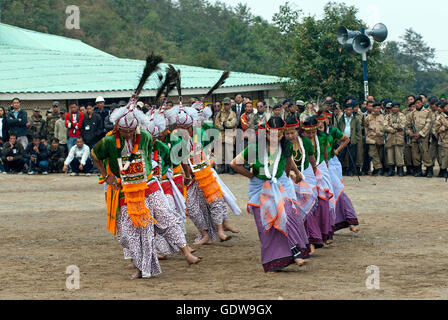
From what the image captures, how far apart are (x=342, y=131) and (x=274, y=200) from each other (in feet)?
31.3

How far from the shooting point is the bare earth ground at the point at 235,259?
22.3ft

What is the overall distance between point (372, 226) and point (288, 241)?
129 inches

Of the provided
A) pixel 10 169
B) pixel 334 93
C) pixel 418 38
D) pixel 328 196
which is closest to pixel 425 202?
pixel 328 196

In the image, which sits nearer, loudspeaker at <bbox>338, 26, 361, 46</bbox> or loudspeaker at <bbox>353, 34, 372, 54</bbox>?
loudspeaker at <bbox>353, 34, 372, 54</bbox>

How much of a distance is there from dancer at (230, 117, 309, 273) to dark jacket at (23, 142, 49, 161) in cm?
1221

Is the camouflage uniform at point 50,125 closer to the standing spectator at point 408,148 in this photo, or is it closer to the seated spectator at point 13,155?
the seated spectator at point 13,155

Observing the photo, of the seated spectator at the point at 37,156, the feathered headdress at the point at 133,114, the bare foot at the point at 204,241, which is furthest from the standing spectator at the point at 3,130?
the feathered headdress at the point at 133,114

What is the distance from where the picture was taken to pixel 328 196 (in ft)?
30.8

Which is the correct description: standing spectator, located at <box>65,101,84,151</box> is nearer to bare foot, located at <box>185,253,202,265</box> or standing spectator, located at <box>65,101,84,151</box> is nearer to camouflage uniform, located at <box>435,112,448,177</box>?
camouflage uniform, located at <box>435,112,448,177</box>

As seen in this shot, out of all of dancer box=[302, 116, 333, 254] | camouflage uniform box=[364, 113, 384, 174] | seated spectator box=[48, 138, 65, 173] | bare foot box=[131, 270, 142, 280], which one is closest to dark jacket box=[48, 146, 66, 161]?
seated spectator box=[48, 138, 65, 173]

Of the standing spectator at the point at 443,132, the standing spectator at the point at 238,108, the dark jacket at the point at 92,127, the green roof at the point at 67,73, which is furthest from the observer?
the green roof at the point at 67,73

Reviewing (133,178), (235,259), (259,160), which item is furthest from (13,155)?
(259,160)

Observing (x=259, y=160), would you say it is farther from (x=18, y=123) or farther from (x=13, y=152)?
(x=13, y=152)

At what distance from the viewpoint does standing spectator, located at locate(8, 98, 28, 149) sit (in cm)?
1931
